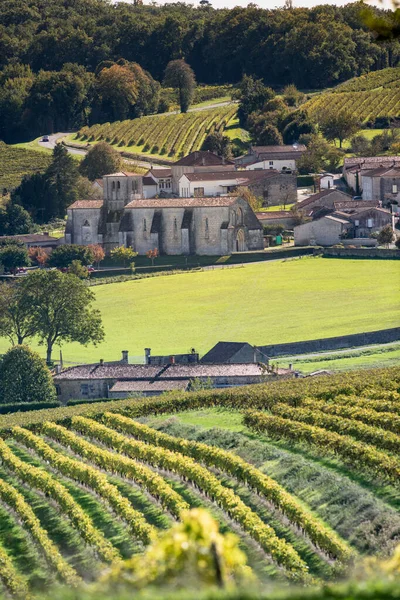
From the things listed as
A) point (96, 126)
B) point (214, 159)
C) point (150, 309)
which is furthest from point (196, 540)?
point (96, 126)

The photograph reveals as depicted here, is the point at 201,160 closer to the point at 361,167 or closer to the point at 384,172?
the point at 361,167

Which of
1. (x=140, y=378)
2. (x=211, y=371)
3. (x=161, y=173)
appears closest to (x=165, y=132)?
(x=161, y=173)

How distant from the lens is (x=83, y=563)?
2503 centimetres

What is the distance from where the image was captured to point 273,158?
100562mm

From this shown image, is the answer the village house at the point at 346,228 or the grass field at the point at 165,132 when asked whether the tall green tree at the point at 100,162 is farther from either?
the village house at the point at 346,228

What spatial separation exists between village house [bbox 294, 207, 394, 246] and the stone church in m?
3.93

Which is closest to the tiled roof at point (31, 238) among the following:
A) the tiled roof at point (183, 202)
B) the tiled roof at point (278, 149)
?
the tiled roof at point (183, 202)

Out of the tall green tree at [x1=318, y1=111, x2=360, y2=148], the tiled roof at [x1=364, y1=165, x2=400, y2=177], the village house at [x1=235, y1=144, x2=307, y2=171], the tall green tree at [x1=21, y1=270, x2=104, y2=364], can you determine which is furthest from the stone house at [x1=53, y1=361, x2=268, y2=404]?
the tall green tree at [x1=318, y1=111, x2=360, y2=148]

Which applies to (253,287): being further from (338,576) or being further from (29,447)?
(338,576)

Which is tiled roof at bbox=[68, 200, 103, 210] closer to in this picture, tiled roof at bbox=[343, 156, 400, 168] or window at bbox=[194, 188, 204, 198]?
window at bbox=[194, 188, 204, 198]

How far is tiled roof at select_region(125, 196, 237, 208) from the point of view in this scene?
87.8 m

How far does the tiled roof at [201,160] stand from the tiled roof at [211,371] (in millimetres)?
50907

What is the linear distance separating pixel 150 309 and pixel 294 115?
144ft

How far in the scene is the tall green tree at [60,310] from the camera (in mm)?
61125
